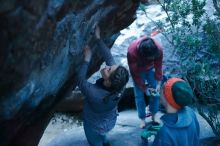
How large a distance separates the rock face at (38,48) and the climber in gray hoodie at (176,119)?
110 cm

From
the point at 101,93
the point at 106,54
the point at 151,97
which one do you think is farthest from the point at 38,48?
the point at 151,97

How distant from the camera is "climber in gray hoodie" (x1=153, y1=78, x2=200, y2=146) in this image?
3.95 meters

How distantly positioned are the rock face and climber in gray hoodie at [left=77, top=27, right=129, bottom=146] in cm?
18

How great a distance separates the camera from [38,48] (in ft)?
11.1

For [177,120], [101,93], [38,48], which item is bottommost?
[177,120]

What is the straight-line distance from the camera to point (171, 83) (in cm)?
406

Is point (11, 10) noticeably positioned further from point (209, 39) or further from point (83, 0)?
point (209, 39)

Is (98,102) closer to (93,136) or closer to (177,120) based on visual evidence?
(93,136)

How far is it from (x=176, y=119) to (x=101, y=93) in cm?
89

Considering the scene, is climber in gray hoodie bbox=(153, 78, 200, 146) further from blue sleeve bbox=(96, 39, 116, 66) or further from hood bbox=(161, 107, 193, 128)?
blue sleeve bbox=(96, 39, 116, 66)

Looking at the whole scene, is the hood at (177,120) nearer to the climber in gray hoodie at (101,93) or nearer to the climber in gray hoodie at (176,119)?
the climber in gray hoodie at (176,119)

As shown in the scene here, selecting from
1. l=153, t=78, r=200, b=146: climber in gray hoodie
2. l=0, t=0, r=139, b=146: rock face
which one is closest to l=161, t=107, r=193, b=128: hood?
l=153, t=78, r=200, b=146: climber in gray hoodie

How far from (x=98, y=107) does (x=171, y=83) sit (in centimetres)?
98

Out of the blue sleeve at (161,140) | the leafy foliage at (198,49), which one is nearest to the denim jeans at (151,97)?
the leafy foliage at (198,49)
